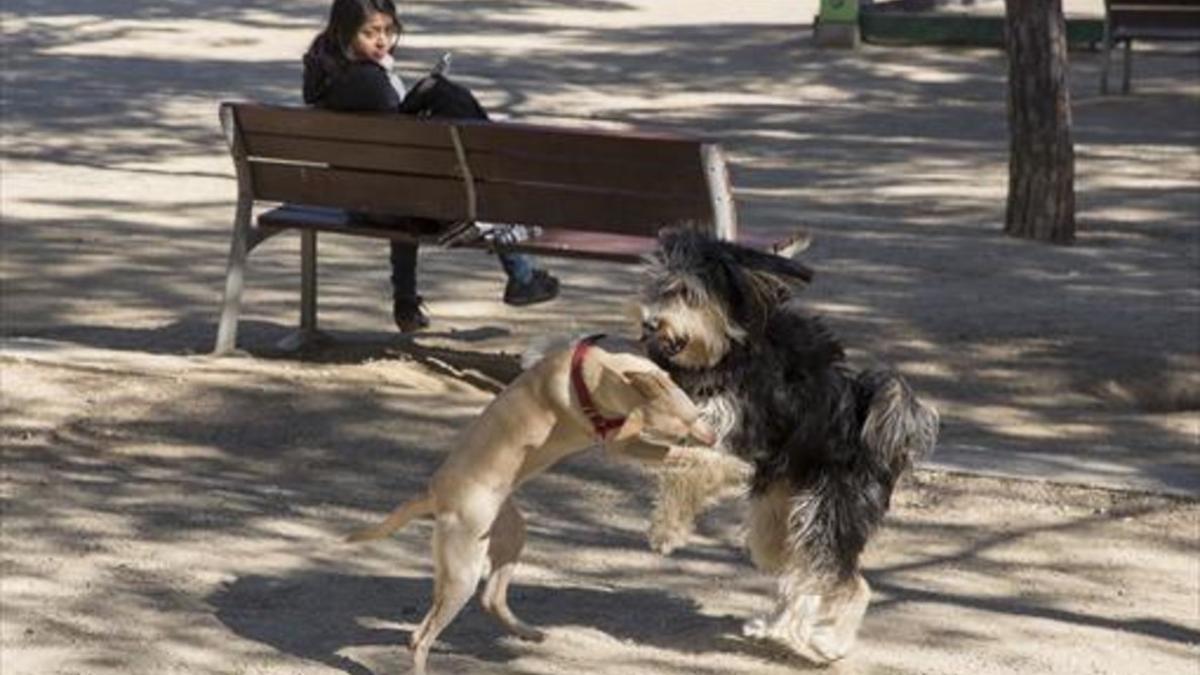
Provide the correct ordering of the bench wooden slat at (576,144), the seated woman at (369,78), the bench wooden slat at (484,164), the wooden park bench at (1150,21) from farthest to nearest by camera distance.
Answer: the wooden park bench at (1150,21) < the seated woman at (369,78) < the bench wooden slat at (484,164) < the bench wooden slat at (576,144)

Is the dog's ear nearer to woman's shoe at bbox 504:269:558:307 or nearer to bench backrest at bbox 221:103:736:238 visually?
bench backrest at bbox 221:103:736:238

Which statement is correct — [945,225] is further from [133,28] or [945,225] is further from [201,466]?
[133,28]

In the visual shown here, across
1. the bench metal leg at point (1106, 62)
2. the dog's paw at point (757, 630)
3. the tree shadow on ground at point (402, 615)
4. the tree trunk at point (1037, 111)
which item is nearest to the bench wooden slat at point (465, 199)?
the tree shadow on ground at point (402, 615)

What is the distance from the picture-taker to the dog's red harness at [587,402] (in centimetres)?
536

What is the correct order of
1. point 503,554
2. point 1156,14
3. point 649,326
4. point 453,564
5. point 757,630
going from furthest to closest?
1. point 1156,14
2. point 757,630
3. point 503,554
4. point 453,564
5. point 649,326

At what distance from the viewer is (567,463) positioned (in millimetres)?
7949

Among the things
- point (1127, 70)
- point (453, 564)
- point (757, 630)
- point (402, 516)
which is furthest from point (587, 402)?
point (1127, 70)

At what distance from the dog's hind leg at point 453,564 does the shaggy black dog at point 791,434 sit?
409 millimetres

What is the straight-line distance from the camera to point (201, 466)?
7.83 meters

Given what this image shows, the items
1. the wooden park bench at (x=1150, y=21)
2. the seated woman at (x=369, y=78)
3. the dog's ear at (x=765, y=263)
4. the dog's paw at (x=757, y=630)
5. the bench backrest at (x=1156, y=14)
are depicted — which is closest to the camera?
the dog's ear at (x=765, y=263)

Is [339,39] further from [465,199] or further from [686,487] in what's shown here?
[686,487]

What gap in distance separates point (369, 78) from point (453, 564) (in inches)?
157

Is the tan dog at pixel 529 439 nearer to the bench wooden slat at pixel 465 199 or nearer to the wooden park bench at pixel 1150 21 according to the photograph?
the bench wooden slat at pixel 465 199

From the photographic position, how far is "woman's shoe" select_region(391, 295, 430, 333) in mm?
9812
